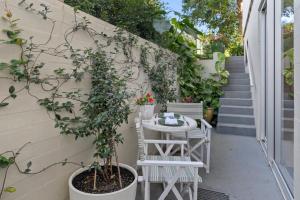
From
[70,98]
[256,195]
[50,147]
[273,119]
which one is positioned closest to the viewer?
[50,147]

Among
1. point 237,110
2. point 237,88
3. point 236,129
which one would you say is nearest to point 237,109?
point 237,110

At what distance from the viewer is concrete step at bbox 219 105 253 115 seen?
558 cm

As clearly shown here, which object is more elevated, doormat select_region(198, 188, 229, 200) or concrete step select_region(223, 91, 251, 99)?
concrete step select_region(223, 91, 251, 99)

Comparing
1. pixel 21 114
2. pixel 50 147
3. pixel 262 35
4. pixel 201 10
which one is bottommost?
pixel 50 147

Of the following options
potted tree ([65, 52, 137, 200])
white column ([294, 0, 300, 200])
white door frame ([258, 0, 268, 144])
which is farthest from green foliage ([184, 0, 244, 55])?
potted tree ([65, 52, 137, 200])

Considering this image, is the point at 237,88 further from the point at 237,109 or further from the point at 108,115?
the point at 108,115

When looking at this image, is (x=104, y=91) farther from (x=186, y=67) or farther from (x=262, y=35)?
(x=186, y=67)

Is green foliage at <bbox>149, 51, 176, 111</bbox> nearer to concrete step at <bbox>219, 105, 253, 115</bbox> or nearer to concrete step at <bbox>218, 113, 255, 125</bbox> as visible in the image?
concrete step at <bbox>218, 113, 255, 125</bbox>

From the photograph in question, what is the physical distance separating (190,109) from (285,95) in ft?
5.07

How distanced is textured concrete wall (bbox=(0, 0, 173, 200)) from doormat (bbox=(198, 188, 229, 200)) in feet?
4.53

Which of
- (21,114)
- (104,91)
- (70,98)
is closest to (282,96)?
(104,91)

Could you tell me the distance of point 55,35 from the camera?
1.86m

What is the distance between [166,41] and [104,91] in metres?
3.03

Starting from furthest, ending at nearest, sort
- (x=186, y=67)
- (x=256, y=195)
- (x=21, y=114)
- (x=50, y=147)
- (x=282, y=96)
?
(x=186, y=67) < (x=282, y=96) < (x=256, y=195) < (x=50, y=147) < (x=21, y=114)
